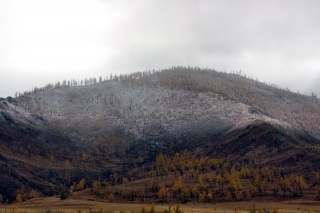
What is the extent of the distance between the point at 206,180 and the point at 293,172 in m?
45.3

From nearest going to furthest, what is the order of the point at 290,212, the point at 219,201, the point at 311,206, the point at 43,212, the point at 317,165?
the point at 290,212
the point at 43,212
the point at 311,206
the point at 219,201
the point at 317,165

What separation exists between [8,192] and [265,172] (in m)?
137

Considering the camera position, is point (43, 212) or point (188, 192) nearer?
point (43, 212)

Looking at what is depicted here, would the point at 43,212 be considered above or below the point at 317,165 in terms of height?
below

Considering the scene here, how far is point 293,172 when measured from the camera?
188250mm

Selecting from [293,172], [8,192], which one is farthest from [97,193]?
[293,172]

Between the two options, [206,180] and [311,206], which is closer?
[311,206]

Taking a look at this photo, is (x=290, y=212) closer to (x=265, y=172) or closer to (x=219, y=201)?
(x=219, y=201)

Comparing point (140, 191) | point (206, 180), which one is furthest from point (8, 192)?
point (206, 180)

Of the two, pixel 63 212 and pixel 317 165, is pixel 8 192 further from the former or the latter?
pixel 317 165

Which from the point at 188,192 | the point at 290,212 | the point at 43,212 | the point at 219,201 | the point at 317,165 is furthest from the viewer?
the point at 317,165

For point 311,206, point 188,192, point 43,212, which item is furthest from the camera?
point 188,192

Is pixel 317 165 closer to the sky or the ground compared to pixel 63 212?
closer to the sky

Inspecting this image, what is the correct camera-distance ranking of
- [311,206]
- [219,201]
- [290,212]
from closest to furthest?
[290,212], [311,206], [219,201]
